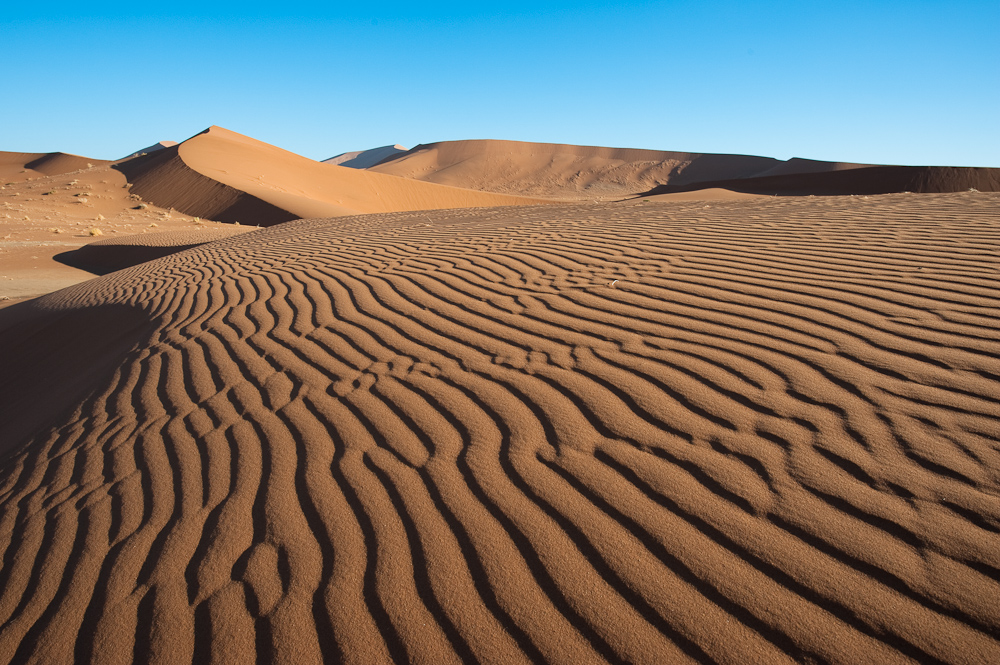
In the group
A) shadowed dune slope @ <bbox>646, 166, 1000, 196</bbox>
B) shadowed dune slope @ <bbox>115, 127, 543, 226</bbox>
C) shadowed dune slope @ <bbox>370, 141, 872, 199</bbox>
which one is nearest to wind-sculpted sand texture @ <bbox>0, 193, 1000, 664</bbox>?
shadowed dune slope @ <bbox>115, 127, 543, 226</bbox>

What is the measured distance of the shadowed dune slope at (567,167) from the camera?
64625mm

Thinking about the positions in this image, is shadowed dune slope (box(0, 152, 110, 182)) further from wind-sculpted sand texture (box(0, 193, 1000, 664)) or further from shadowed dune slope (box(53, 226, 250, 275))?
wind-sculpted sand texture (box(0, 193, 1000, 664))

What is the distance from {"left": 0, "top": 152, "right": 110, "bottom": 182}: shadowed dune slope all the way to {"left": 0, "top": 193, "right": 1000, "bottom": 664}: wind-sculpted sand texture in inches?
2270

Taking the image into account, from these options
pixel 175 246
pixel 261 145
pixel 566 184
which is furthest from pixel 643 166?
pixel 175 246

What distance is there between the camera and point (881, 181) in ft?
110

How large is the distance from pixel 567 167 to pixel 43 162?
169 feet

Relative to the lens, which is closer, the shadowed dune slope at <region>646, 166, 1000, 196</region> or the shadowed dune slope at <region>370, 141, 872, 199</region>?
the shadowed dune slope at <region>646, 166, 1000, 196</region>

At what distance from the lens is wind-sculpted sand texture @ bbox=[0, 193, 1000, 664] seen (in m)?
1.70

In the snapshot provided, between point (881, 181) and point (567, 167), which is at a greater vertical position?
point (567, 167)

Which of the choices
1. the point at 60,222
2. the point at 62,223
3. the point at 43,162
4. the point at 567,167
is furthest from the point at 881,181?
the point at 43,162

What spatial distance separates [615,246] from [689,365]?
9.69 feet

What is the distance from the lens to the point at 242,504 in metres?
2.45

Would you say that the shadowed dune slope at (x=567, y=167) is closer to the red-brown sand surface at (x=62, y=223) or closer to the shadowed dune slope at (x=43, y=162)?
the shadowed dune slope at (x=43, y=162)

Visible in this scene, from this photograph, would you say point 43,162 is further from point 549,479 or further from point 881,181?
point 549,479
